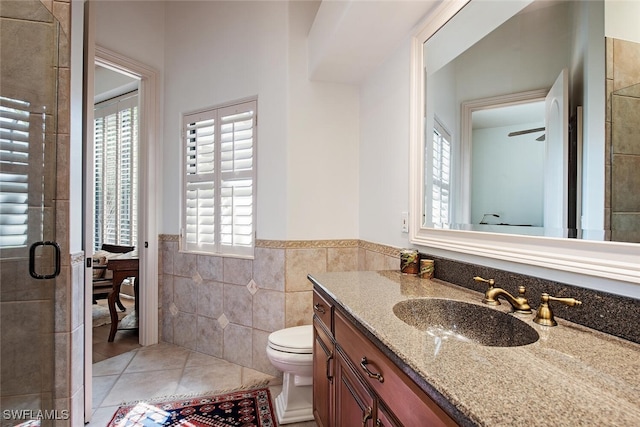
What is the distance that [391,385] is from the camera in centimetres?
84

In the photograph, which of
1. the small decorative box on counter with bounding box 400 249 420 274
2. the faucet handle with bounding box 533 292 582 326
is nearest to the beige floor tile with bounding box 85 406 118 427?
the small decorative box on counter with bounding box 400 249 420 274

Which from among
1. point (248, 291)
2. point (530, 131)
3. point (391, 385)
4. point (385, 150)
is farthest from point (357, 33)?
point (248, 291)

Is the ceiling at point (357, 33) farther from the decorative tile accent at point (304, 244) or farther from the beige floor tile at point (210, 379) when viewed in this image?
the beige floor tile at point (210, 379)

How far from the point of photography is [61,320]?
161 cm

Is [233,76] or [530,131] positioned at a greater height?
[233,76]

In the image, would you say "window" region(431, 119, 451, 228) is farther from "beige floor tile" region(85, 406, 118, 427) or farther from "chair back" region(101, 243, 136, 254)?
"chair back" region(101, 243, 136, 254)

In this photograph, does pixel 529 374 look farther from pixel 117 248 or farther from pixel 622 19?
pixel 117 248

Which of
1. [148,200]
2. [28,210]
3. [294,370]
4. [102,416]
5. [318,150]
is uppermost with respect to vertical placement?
[318,150]

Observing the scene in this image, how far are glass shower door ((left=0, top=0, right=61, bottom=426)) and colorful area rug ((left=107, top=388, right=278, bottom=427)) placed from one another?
0.43 metres

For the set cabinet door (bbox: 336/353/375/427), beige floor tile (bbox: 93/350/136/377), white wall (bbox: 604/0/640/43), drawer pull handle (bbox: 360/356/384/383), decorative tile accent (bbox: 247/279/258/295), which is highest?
white wall (bbox: 604/0/640/43)

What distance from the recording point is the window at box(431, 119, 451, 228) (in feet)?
4.98

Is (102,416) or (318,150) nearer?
(102,416)

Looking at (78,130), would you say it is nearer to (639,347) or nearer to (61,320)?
(61,320)

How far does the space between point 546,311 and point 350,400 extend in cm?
72
